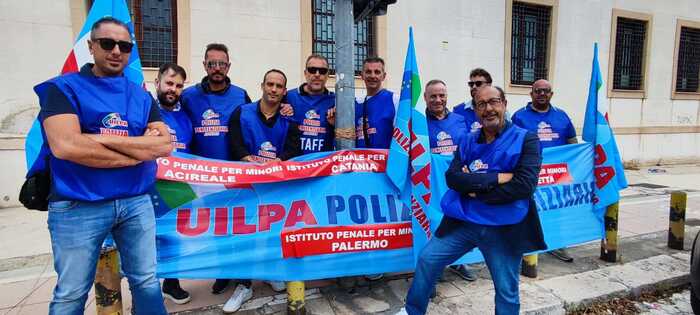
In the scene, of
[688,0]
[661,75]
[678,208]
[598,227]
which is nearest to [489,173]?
[598,227]

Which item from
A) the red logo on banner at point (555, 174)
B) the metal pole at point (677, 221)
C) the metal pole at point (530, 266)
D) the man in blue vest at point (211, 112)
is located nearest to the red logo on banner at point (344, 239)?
the man in blue vest at point (211, 112)

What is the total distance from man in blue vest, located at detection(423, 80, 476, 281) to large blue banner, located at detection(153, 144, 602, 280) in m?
0.30

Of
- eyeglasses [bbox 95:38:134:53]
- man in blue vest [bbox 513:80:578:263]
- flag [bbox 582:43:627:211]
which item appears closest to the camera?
eyeglasses [bbox 95:38:134:53]

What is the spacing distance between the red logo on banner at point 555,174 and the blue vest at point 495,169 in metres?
1.69

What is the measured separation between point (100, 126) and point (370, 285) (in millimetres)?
2579

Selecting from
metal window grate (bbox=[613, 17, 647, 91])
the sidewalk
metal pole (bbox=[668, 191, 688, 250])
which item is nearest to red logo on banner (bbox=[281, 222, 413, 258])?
the sidewalk

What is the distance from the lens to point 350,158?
3168mm

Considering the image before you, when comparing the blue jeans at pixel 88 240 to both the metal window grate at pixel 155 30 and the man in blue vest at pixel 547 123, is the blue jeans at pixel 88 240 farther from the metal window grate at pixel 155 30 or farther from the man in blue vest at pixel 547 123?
the metal window grate at pixel 155 30

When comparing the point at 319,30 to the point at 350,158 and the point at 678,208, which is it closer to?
the point at 350,158

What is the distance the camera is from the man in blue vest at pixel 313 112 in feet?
11.2

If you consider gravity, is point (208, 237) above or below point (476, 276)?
above

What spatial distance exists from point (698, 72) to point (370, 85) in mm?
15843

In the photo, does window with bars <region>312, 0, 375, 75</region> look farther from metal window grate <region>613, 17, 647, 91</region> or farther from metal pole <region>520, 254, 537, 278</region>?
metal window grate <region>613, 17, 647, 91</region>

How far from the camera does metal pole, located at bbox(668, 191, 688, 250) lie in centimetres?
444
